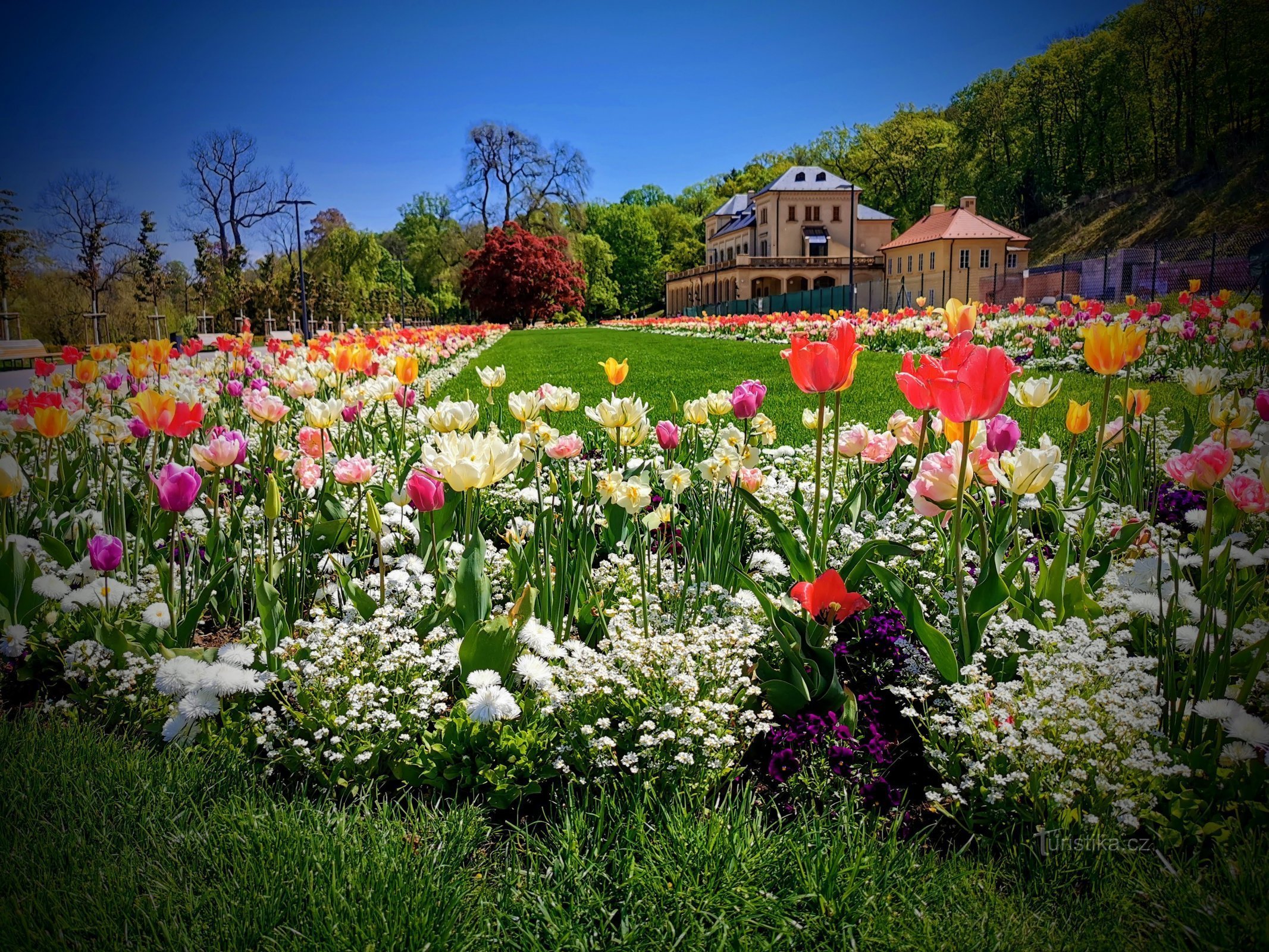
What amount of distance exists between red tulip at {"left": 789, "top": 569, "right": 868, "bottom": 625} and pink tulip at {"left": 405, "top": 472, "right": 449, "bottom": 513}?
1072 mm

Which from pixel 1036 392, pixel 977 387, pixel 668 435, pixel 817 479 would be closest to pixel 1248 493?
pixel 1036 392

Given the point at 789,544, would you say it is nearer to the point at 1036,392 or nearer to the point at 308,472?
the point at 1036,392

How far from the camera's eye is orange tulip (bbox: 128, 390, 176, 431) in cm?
246

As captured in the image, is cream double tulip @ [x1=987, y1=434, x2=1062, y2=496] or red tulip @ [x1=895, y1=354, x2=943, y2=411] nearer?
red tulip @ [x1=895, y1=354, x2=943, y2=411]

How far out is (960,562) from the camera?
2.08 meters

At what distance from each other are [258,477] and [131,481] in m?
0.68

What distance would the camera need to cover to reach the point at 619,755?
6.67 ft

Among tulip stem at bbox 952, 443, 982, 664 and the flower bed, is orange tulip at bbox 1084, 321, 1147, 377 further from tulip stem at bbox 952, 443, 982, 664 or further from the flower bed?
tulip stem at bbox 952, 443, 982, 664

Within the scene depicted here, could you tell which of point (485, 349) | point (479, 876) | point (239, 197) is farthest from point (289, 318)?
point (479, 876)

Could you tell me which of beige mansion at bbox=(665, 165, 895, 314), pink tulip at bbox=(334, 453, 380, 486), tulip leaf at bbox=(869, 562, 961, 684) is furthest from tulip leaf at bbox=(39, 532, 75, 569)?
beige mansion at bbox=(665, 165, 895, 314)

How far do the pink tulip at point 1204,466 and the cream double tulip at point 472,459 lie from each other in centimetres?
170

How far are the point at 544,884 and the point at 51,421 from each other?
241 centimetres

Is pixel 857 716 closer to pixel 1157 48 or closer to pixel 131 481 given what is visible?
pixel 1157 48

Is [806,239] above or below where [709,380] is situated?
above
